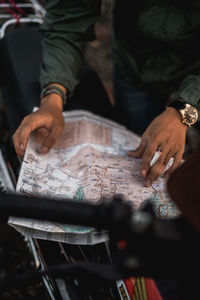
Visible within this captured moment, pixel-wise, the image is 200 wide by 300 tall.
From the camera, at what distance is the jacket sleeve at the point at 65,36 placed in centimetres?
108

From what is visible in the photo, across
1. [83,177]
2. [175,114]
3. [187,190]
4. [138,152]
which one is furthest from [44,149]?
[187,190]

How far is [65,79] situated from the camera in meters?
1.08

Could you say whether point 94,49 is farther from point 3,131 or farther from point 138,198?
point 138,198

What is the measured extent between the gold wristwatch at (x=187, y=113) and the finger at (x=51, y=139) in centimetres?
38

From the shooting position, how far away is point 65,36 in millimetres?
1118

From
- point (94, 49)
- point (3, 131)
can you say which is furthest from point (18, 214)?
point (94, 49)

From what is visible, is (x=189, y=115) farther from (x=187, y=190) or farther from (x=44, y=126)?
(x=187, y=190)

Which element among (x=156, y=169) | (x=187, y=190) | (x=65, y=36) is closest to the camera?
(x=187, y=190)

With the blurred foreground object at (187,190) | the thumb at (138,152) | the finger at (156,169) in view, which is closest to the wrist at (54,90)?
the thumb at (138,152)

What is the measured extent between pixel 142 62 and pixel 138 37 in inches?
4.2

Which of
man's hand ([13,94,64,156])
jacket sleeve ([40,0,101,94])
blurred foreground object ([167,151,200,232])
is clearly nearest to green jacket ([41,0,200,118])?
jacket sleeve ([40,0,101,94])

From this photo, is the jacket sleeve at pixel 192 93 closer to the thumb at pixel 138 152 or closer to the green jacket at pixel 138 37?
the green jacket at pixel 138 37

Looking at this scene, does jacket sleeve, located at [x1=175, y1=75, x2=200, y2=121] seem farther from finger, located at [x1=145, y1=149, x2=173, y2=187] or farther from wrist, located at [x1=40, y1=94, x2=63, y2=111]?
wrist, located at [x1=40, y1=94, x2=63, y2=111]

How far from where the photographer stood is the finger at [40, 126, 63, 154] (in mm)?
919
